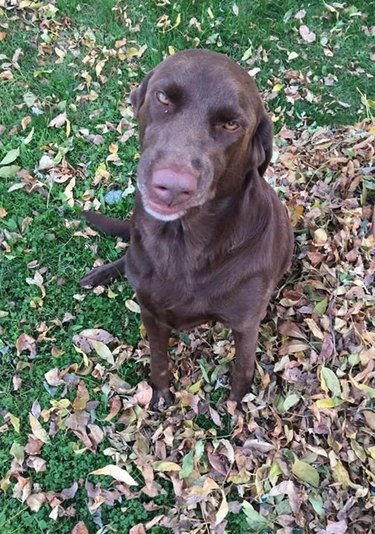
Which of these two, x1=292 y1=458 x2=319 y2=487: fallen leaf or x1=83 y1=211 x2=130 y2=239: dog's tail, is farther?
x1=83 y1=211 x2=130 y2=239: dog's tail

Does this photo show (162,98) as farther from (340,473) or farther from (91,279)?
(340,473)

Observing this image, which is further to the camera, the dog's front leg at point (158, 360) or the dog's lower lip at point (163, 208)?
the dog's front leg at point (158, 360)

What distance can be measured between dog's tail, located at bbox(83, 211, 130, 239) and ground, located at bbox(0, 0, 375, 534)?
16cm

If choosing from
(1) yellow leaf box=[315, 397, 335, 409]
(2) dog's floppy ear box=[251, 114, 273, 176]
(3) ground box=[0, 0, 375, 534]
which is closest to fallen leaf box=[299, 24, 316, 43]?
(3) ground box=[0, 0, 375, 534]

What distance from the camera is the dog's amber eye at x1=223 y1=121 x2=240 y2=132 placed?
7.54 feet

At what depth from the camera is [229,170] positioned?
2395 mm

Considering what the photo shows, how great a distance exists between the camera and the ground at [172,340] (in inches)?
122

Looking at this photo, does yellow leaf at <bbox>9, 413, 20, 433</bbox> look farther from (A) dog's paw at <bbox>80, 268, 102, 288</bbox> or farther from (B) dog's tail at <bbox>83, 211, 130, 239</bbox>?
(B) dog's tail at <bbox>83, 211, 130, 239</bbox>

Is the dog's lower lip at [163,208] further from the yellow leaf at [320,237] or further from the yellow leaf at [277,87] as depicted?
the yellow leaf at [277,87]

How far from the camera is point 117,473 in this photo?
3.15m

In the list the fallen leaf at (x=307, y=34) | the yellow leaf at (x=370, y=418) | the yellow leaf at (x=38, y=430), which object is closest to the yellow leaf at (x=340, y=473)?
the yellow leaf at (x=370, y=418)

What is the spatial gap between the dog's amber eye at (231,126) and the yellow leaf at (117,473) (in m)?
1.77

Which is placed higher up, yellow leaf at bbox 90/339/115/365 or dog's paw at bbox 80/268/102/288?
dog's paw at bbox 80/268/102/288

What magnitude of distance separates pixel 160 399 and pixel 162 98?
1.70 m
